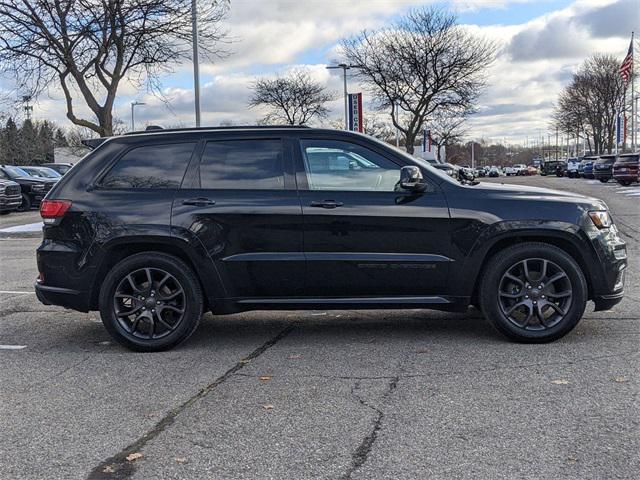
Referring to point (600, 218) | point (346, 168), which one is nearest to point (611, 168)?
point (600, 218)

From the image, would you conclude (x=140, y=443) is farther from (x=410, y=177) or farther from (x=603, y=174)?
(x=603, y=174)

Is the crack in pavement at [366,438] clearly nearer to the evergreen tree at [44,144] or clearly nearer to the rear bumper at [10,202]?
the rear bumper at [10,202]

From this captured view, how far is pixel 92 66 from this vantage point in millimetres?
18531

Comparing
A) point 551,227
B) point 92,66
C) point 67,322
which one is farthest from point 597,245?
point 92,66

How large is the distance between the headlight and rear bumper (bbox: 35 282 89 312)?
4.25 m

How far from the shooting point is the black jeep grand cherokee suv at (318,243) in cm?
521

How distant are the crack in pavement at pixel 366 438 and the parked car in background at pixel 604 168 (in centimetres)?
3684

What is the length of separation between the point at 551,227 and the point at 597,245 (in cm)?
44

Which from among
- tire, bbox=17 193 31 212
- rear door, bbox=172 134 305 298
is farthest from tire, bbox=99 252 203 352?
tire, bbox=17 193 31 212

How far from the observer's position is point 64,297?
5418 millimetres

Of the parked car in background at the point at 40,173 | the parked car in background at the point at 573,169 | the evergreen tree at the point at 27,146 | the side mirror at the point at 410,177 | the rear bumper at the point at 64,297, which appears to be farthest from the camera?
the evergreen tree at the point at 27,146

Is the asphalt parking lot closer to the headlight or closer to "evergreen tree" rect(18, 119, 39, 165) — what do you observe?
the headlight

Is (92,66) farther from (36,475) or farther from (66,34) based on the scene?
(36,475)

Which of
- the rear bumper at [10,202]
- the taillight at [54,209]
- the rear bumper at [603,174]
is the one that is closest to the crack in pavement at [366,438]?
the taillight at [54,209]
